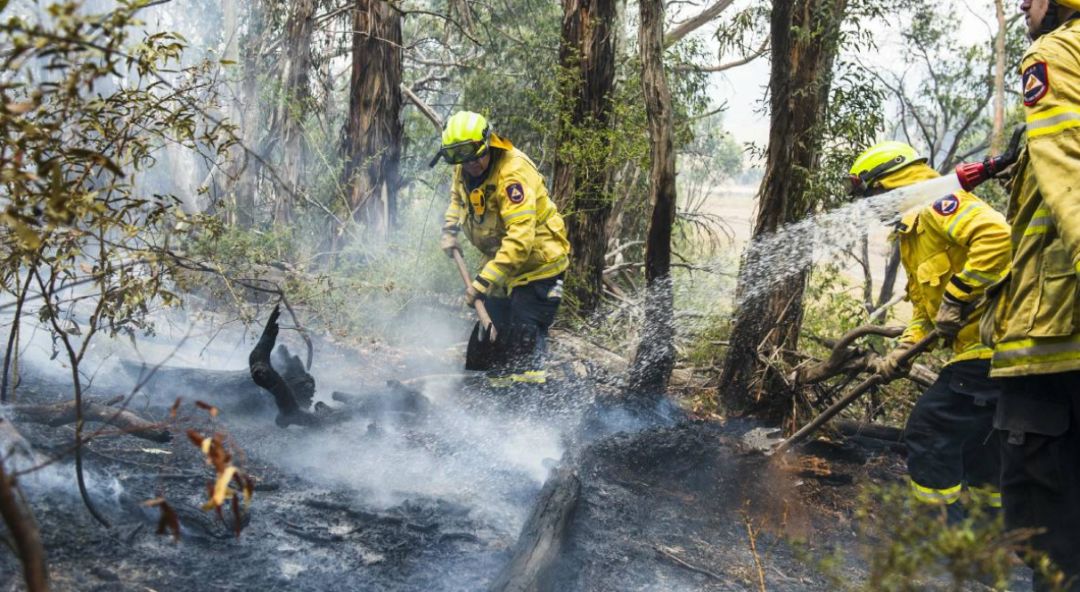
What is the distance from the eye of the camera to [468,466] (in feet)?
15.2

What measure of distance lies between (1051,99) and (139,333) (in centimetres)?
576

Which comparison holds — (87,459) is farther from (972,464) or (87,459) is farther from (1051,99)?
(972,464)

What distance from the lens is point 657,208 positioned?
6129mm

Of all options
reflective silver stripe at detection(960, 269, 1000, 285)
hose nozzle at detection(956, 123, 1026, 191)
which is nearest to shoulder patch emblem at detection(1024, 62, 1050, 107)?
hose nozzle at detection(956, 123, 1026, 191)

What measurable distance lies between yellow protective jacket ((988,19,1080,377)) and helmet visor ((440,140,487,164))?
11.1 ft

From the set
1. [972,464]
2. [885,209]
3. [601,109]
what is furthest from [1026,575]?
[601,109]

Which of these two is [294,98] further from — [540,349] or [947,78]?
[947,78]

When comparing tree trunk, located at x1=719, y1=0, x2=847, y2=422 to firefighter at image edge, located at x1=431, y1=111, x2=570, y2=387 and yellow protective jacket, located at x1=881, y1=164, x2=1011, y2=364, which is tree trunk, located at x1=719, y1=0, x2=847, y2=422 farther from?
firefighter at image edge, located at x1=431, y1=111, x2=570, y2=387

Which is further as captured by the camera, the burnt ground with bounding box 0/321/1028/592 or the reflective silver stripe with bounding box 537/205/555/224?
the reflective silver stripe with bounding box 537/205/555/224

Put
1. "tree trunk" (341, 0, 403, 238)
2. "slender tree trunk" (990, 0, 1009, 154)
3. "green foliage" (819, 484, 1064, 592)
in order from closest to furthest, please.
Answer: "green foliage" (819, 484, 1064, 592) → "tree trunk" (341, 0, 403, 238) → "slender tree trunk" (990, 0, 1009, 154)

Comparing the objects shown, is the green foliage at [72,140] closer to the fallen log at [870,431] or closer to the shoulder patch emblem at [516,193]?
the shoulder patch emblem at [516,193]

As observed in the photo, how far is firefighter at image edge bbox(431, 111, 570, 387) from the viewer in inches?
212

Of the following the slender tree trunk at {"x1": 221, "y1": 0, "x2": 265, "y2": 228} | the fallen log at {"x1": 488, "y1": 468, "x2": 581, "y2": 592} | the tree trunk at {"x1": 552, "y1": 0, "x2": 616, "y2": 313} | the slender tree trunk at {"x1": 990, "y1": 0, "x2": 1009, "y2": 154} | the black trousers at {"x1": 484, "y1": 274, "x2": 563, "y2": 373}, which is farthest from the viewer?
the slender tree trunk at {"x1": 990, "y1": 0, "x2": 1009, "y2": 154}

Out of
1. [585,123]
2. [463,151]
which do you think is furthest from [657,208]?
[585,123]
